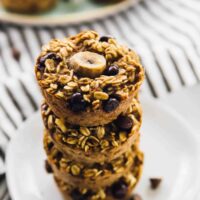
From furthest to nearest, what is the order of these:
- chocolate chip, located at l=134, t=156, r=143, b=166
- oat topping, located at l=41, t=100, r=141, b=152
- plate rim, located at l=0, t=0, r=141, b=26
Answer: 1. plate rim, located at l=0, t=0, r=141, b=26
2. chocolate chip, located at l=134, t=156, r=143, b=166
3. oat topping, located at l=41, t=100, r=141, b=152

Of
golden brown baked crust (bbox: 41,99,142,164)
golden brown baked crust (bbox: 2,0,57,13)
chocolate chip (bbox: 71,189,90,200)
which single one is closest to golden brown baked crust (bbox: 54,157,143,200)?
chocolate chip (bbox: 71,189,90,200)

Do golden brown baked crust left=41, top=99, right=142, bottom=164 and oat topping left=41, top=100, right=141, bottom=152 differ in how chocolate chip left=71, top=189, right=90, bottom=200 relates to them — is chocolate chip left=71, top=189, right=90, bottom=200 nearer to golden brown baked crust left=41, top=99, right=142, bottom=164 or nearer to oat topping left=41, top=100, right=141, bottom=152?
golden brown baked crust left=41, top=99, right=142, bottom=164

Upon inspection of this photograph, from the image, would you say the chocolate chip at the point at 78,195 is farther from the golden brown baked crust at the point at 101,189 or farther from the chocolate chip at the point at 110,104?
the chocolate chip at the point at 110,104

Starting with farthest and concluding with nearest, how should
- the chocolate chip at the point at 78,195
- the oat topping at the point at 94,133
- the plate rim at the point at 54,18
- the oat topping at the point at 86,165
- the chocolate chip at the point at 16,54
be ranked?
the plate rim at the point at 54,18 → the chocolate chip at the point at 16,54 → the chocolate chip at the point at 78,195 → the oat topping at the point at 86,165 → the oat topping at the point at 94,133

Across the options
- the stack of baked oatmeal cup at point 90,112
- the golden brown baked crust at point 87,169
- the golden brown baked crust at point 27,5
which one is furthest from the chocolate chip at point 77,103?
the golden brown baked crust at point 27,5

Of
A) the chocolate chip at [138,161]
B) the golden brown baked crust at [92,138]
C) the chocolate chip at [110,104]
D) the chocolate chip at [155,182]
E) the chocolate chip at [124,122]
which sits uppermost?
the chocolate chip at [110,104]

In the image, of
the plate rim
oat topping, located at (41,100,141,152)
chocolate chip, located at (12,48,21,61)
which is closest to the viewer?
oat topping, located at (41,100,141,152)

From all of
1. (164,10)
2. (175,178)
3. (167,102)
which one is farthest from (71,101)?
(164,10)

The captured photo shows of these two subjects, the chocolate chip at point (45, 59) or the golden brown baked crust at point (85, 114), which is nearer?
the golden brown baked crust at point (85, 114)
